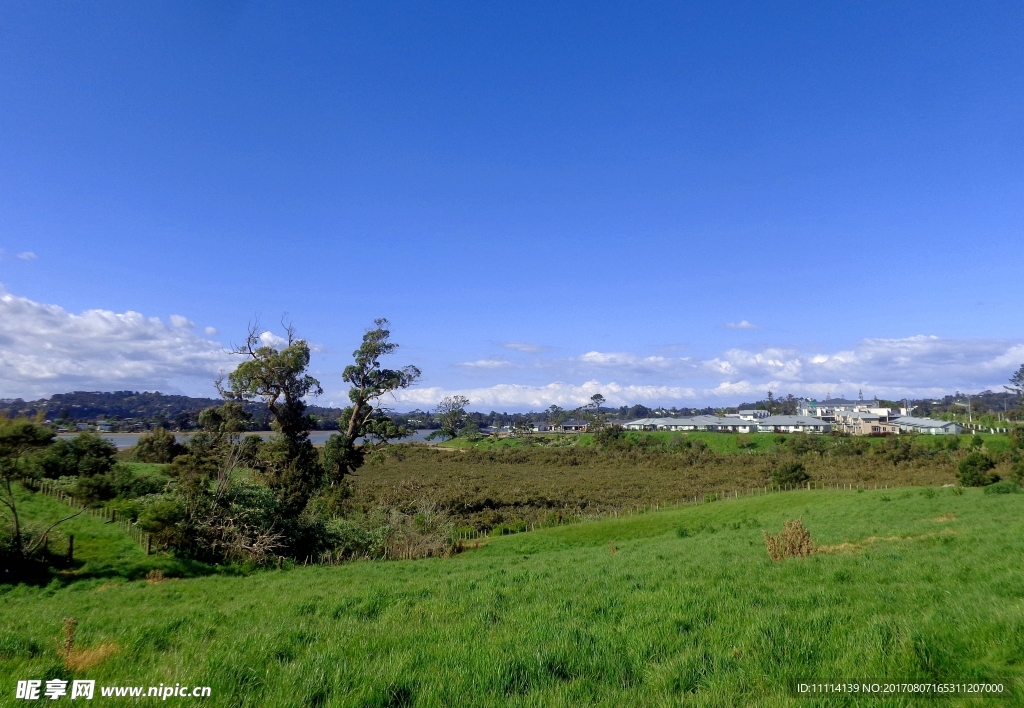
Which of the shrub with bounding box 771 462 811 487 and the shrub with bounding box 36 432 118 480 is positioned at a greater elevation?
the shrub with bounding box 36 432 118 480

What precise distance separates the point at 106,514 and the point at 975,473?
5791 cm

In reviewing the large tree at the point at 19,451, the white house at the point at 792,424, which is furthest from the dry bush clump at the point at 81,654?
the white house at the point at 792,424

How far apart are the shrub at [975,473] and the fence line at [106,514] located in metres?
52.7

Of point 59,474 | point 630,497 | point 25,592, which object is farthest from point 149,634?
point 630,497

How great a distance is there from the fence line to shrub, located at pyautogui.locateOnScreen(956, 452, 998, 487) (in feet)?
173

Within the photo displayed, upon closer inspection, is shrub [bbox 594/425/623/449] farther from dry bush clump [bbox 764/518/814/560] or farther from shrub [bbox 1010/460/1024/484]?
dry bush clump [bbox 764/518/814/560]

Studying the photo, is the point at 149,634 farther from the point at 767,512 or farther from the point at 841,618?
the point at 767,512

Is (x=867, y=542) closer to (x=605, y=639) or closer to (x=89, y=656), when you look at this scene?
(x=605, y=639)

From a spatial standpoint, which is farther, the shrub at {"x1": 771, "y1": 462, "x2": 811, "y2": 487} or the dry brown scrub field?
the shrub at {"x1": 771, "y1": 462, "x2": 811, "y2": 487}

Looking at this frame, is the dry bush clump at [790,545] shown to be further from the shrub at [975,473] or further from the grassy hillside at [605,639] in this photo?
the shrub at [975,473]

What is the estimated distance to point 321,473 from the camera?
39188mm

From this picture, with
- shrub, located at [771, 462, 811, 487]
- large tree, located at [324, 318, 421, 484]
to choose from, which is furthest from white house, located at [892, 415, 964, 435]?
large tree, located at [324, 318, 421, 484]

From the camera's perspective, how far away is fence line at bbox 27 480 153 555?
25663 mm

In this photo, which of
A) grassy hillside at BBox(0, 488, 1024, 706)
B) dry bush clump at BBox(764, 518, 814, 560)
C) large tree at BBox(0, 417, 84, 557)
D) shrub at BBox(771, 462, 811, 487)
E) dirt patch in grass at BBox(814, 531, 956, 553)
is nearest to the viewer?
grassy hillside at BBox(0, 488, 1024, 706)
